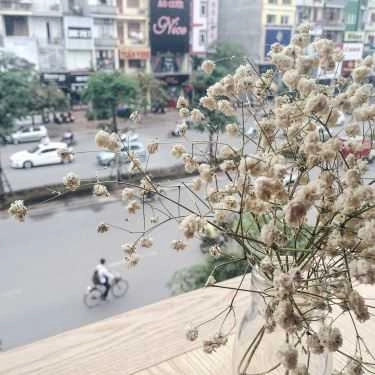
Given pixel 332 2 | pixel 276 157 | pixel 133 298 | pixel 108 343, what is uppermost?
pixel 332 2

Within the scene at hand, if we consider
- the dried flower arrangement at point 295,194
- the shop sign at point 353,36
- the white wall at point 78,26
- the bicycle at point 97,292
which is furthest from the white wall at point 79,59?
the dried flower arrangement at point 295,194

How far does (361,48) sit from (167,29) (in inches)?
54.7

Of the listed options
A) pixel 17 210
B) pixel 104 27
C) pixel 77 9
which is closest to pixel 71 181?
pixel 17 210

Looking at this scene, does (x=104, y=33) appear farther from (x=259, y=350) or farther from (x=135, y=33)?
(x=259, y=350)

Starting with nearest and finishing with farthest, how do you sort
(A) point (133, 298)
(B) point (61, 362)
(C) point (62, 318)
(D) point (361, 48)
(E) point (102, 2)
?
(B) point (61, 362)
(D) point (361, 48)
(C) point (62, 318)
(A) point (133, 298)
(E) point (102, 2)

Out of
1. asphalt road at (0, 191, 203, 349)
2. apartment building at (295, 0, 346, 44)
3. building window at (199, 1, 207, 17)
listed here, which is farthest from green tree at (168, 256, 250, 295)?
building window at (199, 1, 207, 17)

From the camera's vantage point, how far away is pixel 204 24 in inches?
89.2

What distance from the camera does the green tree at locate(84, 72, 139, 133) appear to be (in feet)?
6.85

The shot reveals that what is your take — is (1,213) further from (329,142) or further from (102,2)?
(329,142)

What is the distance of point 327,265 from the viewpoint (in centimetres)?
40

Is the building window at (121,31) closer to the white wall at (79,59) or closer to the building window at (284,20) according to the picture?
the white wall at (79,59)

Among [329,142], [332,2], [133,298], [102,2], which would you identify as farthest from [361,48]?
[329,142]

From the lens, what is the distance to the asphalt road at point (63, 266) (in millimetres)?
1650

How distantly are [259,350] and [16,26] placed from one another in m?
1.69
